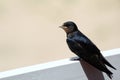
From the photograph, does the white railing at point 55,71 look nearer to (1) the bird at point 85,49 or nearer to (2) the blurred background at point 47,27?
(1) the bird at point 85,49

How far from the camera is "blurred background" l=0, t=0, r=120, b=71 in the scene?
3.90m

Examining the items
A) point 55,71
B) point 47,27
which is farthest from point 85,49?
point 47,27

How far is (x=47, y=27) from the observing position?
15.1ft

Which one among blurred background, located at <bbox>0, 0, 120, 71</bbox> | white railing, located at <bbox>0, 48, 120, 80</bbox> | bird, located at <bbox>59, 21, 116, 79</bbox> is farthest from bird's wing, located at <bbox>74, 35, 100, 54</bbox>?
blurred background, located at <bbox>0, 0, 120, 71</bbox>

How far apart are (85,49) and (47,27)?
3085 mm

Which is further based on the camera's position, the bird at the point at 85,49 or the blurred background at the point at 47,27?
the blurred background at the point at 47,27

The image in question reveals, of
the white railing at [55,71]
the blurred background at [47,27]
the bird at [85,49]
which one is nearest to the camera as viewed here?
the bird at [85,49]

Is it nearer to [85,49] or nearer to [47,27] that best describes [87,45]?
[85,49]

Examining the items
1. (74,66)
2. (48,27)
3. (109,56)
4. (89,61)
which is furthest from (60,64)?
(48,27)

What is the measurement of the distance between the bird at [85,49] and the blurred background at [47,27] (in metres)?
2.05

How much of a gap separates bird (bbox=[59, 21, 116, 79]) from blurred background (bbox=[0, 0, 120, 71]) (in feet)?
6.73

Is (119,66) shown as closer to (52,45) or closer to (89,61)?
(89,61)

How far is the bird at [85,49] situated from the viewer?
59.8 inches

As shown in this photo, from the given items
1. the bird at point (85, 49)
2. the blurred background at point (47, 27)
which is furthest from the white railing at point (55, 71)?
the blurred background at point (47, 27)
